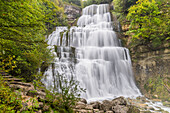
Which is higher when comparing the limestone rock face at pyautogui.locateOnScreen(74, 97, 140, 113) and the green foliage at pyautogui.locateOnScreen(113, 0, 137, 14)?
the green foliage at pyautogui.locateOnScreen(113, 0, 137, 14)

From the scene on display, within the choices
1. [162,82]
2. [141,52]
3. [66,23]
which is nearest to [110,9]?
[66,23]

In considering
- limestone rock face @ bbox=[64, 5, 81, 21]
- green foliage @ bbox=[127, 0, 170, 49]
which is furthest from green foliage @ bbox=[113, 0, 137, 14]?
limestone rock face @ bbox=[64, 5, 81, 21]

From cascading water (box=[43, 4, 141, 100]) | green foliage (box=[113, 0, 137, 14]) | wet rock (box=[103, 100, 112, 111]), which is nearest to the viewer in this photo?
wet rock (box=[103, 100, 112, 111])

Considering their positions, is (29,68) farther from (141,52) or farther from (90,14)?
(90,14)

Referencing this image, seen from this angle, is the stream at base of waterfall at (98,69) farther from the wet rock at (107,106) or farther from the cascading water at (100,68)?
the wet rock at (107,106)

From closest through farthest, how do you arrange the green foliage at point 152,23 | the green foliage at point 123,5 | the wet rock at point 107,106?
the wet rock at point 107,106 → the green foliage at point 152,23 → the green foliage at point 123,5

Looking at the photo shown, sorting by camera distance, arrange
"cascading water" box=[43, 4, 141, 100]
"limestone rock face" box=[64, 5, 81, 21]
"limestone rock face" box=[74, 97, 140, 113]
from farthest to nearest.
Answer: "limestone rock face" box=[64, 5, 81, 21] → "cascading water" box=[43, 4, 141, 100] → "limestone rock face" box=[74, 97, 140, 113]

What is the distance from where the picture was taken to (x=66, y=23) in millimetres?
22953

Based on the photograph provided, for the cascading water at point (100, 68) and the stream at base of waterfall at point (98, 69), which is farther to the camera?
the cascading water at point (100, 68)

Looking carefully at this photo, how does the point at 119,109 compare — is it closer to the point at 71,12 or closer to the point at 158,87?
the point at 158,87

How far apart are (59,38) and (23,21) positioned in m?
13.0

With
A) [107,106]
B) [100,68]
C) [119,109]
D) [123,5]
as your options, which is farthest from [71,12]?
[119,109]

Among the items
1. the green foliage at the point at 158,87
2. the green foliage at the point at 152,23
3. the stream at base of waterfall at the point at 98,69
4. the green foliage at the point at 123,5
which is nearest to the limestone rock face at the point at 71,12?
the green foliage at the point at 123,5

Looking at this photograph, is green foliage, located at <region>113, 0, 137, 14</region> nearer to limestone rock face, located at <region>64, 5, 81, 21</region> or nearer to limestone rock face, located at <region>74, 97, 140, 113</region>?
limestone rock face, located at <region>64, 5, 81, 21</region>
